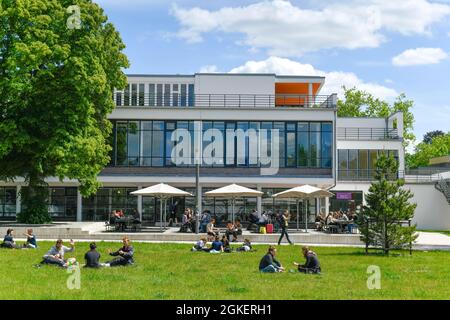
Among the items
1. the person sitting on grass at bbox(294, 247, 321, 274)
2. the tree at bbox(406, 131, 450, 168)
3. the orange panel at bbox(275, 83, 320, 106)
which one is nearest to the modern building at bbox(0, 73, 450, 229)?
the orange panel at bbox(275, 83, 320, 106)

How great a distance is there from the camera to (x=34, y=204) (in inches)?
1420

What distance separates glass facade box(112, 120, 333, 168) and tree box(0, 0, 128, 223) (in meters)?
8.29

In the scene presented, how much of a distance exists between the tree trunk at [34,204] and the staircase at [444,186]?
107 feet

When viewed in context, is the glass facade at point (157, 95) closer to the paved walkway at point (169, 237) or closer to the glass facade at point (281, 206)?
the glass facade at point (281, 206)

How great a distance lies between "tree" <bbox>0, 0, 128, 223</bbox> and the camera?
109 feet

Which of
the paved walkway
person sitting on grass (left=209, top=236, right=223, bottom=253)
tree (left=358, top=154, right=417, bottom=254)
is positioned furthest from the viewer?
the paved walkway

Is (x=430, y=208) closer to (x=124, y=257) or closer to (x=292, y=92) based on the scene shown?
(x=292, y=92)

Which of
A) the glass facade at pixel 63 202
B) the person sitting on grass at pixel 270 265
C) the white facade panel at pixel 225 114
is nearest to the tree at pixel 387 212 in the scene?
the person sitting on grass at pixel 270 265

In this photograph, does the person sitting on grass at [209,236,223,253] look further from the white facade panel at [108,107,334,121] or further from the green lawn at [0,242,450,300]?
the white facade panel at [108,107,334,121]

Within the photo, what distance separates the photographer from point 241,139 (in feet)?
147

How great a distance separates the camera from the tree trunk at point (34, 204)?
35.8m

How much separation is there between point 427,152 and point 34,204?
70164mm
